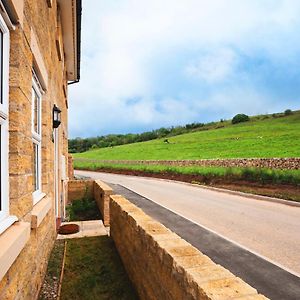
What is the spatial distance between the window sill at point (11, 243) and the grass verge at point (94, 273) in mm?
2191

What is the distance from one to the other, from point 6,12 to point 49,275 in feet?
13.5

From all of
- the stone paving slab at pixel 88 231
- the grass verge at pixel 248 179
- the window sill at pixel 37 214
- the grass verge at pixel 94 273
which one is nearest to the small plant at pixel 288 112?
the grass verge at pixel 248 179

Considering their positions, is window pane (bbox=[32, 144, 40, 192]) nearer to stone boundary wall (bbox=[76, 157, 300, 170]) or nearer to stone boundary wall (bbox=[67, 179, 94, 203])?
stone boundary wall (bbox=[67, 179, 94, 203])

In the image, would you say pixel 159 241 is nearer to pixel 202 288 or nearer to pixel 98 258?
pixel 202 288

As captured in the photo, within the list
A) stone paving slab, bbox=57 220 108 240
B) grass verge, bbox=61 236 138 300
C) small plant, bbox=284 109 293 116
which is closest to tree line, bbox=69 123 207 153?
small plant, bbox=284 109 293 116

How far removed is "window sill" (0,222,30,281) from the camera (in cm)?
215

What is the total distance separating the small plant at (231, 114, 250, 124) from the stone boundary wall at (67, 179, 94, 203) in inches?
2536

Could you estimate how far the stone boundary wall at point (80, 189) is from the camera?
13078 millimetres

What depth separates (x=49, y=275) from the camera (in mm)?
5012

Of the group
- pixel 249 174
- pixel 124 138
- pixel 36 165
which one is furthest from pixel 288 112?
pixel 36 165

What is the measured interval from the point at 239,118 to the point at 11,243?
244ft

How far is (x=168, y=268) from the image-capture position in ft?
9.30

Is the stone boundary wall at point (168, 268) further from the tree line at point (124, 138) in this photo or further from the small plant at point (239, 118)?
the tree line at point (124, 138)

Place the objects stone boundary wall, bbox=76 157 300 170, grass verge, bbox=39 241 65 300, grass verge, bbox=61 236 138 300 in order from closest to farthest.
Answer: grass verge, bbox=39 241 65 300, grass verge, bbox=61 236 138 300, stone boundary wall, bbox=76 157 300 170
